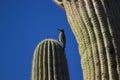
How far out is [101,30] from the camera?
5.05m

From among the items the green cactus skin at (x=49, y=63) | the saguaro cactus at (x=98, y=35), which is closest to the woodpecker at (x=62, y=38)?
the green cactus skin at (x=49, y=63)

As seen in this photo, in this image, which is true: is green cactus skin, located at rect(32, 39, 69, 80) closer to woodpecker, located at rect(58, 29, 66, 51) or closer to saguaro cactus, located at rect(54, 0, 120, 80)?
woodpecker, located at rect(58, 29, 66, 51)

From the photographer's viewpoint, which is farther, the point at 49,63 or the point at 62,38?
the point at 62,38

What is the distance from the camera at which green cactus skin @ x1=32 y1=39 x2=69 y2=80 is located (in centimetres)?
1192

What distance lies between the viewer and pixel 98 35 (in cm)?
507

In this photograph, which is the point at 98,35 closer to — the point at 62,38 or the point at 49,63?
the point at 49,63

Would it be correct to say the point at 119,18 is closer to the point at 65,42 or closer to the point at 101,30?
the point at 101,30

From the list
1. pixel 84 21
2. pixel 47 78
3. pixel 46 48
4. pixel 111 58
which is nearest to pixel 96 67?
pixel 111 58

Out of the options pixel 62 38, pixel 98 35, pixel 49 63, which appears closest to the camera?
pixel 98 35

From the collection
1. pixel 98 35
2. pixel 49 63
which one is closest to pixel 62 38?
pixel 49 63

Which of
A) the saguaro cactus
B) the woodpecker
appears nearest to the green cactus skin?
the woodpecker

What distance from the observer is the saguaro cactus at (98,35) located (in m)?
4.90

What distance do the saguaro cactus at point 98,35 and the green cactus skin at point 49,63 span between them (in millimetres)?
6413

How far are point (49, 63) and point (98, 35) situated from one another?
7306mm
